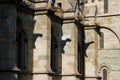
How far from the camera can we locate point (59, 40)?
96.5 ft

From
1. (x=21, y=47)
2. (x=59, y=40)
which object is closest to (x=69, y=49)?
(x=59, y=40)

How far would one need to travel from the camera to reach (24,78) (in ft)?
81.1

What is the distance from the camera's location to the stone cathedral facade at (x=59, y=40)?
21.8m

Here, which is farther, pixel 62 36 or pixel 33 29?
pixel 62 36

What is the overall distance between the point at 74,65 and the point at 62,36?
7.84 ft

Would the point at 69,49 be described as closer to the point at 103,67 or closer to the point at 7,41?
the point at 103,67

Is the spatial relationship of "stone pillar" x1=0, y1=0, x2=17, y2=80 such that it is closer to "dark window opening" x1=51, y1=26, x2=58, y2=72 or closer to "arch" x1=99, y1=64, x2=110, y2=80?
"dark window opening" x1=51, y1=26, x2=58, y2=72

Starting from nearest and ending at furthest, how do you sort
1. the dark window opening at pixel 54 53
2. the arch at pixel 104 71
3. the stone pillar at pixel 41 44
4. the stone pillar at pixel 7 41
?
the stone pillar at pixel 7 41
the stone pillar at pixel 41 44
the dark window opening at pixel 54 53
the arch at pixel 104 71

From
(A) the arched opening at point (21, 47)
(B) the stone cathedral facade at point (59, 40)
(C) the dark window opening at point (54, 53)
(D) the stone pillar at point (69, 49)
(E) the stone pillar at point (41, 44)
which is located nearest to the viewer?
(B) the stone cathedral facade at point (59, 40)

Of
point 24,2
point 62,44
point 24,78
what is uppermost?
point 24,2

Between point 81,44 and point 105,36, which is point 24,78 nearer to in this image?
point 81,44

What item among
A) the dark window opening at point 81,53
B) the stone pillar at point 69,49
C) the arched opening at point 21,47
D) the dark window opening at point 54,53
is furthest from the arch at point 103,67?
the arched opening at point 21,47

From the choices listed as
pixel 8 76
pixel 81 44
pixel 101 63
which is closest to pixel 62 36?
pixel 81 44

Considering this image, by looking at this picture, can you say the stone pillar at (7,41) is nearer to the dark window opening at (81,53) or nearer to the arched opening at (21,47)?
the arched opening at (21,47)
